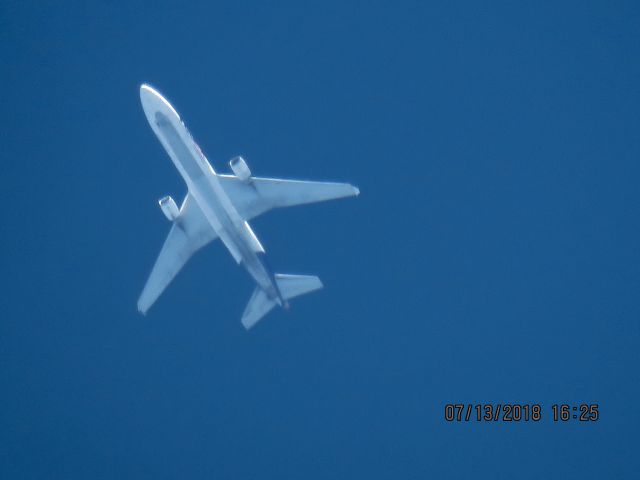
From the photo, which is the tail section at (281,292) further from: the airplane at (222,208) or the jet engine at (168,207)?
the jet engine at (168,207)

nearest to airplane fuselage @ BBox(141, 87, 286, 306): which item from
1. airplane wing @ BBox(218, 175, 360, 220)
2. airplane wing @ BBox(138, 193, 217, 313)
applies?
airplane wing @ BBox(218, 175, 360, 220)

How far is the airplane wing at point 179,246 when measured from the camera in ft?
105

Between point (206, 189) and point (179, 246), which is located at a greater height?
point (206, 189)

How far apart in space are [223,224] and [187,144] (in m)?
3.92

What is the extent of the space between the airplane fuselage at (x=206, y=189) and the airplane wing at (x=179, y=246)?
2.11 metres

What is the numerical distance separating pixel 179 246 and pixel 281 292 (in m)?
5.68

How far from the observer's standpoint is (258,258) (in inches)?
1187

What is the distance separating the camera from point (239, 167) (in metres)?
28.9

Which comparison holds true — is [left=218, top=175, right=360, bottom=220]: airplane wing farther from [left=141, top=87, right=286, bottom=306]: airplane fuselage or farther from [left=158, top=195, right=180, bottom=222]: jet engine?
[left=158, top=195, right=180, bottom=222]: jet engine

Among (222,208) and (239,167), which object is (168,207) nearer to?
(222,208)

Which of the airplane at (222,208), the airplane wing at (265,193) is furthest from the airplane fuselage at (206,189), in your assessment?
the airplane wing at (265,193)

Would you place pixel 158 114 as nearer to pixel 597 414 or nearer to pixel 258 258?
pixel 258 258

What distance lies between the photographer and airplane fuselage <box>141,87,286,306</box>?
28.5 meters

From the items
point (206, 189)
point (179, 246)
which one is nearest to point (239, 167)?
point (206, 189)
